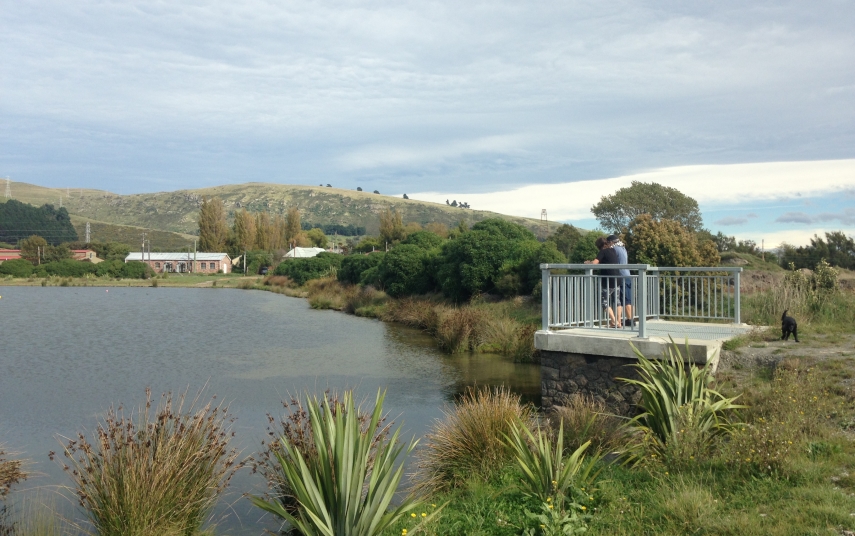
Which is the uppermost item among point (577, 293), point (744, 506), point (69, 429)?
point (577, 293)

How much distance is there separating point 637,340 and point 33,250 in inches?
3600

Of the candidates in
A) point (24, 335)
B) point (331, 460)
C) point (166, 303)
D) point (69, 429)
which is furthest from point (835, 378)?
point (166, 303)

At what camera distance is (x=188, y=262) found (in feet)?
293

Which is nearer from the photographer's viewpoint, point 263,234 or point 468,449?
point 468,449

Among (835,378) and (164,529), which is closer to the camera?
(164,529)

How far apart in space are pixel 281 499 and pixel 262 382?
8065 millimetres

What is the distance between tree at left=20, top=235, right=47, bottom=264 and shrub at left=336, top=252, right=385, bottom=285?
56.7 meters

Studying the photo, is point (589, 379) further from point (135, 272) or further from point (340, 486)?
point (135, 272)

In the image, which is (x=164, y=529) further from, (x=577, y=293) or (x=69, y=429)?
(x=577, y=293)

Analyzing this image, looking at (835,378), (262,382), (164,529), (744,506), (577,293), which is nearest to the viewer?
(744,506)

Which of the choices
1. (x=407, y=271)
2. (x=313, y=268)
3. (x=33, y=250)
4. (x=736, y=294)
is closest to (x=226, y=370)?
(x=736, y=294)

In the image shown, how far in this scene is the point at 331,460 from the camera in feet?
15.7

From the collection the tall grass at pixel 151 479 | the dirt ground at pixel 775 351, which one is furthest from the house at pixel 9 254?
the dirt ground at pixel 775 351

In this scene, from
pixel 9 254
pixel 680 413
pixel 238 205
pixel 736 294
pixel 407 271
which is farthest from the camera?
pixel 238 205
